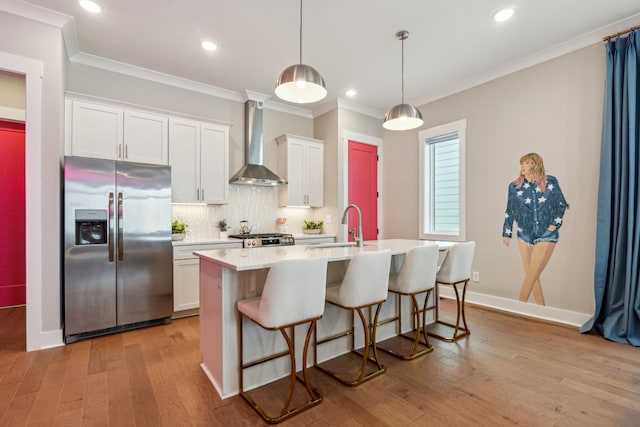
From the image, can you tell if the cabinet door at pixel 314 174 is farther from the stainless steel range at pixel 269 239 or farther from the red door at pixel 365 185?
the stainless steel range at pixel 269 239

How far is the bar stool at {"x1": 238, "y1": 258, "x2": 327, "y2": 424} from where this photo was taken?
1791 millimetres

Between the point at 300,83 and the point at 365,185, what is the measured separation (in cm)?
334

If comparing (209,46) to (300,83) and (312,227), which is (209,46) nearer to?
(300,83)

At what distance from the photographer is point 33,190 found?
2836 millimetres

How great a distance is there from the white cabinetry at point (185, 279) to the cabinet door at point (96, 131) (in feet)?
4.25

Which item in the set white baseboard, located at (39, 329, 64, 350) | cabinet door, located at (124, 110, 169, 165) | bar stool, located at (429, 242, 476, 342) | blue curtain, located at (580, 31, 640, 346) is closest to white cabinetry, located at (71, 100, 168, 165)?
cabinet door, located at (124, 110, 169, 165)

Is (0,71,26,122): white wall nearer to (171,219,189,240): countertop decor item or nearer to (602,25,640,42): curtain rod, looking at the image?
(171,219,189,240): countertop decor item

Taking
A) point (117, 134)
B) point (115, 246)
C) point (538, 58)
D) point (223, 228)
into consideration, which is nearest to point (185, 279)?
point (115, 246)

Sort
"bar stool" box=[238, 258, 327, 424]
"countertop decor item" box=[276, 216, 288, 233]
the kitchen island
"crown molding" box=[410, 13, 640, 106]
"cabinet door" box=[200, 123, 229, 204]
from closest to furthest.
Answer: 1. "bar stool" box=[238, 258, 327, 424]
2. the kitchen island
3. "crown molding" box=[410, 13, 640, 106]
4. "cabinet door" box=[200, 123, 229, 204]
5. "countertop decor item" box=[276, 216, 288, 233]

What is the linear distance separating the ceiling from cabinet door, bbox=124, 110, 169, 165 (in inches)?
28.1

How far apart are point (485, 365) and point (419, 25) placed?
3.15 m

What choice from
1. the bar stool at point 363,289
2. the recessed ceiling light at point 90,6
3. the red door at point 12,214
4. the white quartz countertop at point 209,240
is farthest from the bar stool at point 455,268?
the red door at point 12,214

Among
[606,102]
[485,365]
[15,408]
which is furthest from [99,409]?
[606,102]

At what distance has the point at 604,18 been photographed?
303 centimetres
